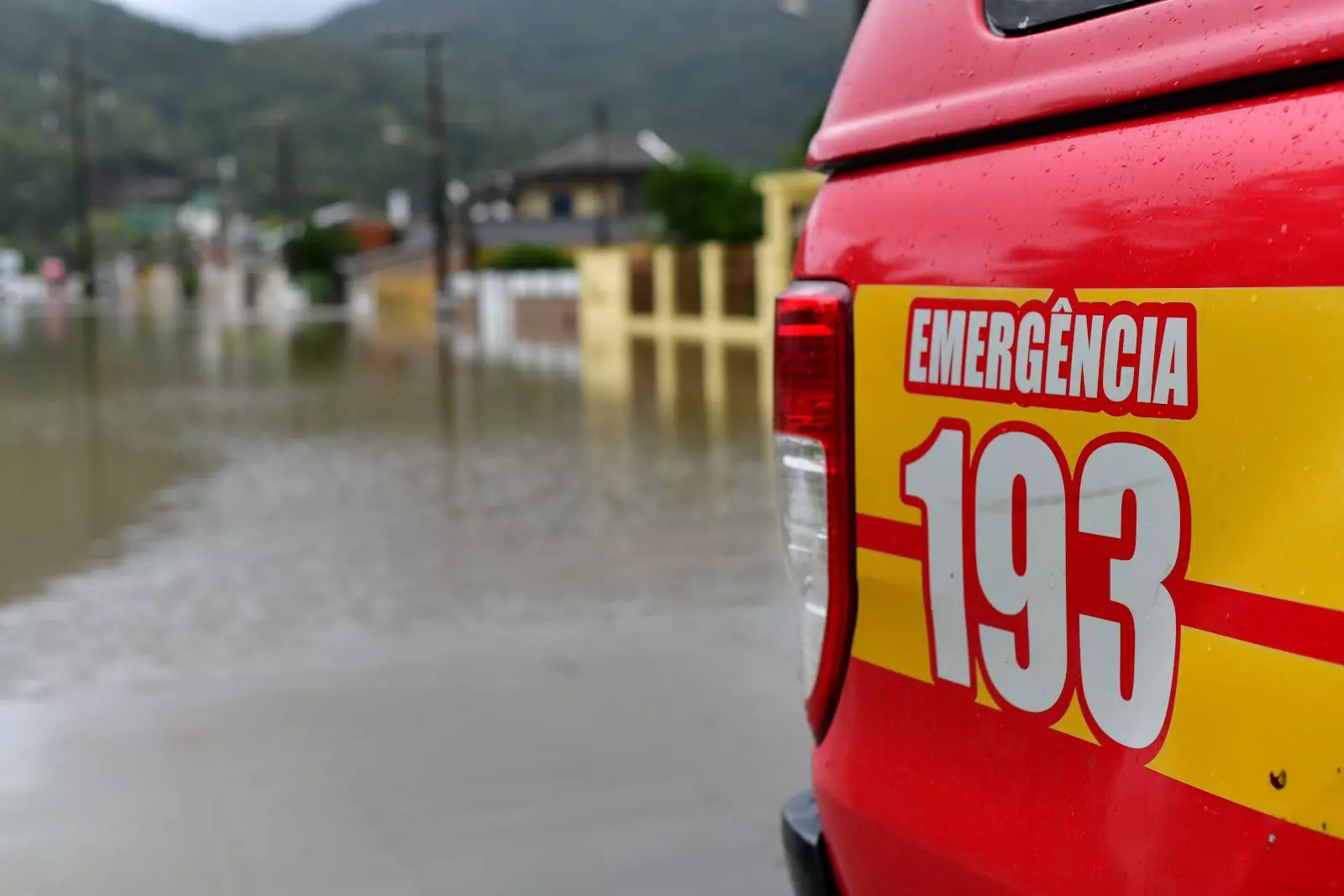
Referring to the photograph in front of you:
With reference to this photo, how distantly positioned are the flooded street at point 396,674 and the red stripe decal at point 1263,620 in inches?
85.7

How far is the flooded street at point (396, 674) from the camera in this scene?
3986mm

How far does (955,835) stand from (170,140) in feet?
409

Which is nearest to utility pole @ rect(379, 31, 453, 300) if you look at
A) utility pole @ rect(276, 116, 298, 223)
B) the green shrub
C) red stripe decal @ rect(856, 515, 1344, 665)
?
the green shrub

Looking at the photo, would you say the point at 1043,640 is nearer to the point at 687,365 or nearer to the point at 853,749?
the point at 853,749

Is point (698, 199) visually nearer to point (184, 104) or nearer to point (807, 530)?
point (807, 530)

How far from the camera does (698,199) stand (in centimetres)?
5956

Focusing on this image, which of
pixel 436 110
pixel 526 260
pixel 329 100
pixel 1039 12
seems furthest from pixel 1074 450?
pixel 329 100

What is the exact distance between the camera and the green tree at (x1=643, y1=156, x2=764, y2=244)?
5909 cm

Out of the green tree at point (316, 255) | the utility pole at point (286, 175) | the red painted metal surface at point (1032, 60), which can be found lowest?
the red painted metal surface at point (1032, 60)

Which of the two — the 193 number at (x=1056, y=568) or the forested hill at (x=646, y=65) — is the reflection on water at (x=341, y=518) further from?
the forested hill at (x=646, y=65)

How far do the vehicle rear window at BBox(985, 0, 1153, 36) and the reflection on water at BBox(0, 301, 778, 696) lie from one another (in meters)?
4.18

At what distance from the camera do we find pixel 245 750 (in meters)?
4.73

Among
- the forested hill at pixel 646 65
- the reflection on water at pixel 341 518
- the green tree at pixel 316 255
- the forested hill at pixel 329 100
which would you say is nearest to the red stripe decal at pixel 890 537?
the reflection on water at pixel 341 518

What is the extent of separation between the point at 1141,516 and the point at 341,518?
753 centimetres
